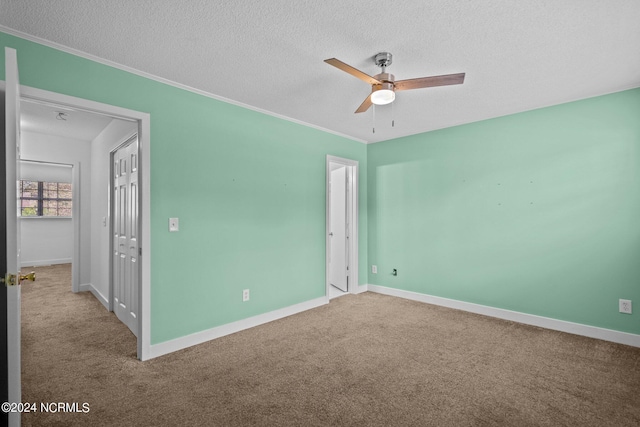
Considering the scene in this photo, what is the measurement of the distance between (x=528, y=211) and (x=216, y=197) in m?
3.54

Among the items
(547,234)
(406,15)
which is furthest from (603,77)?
(406,15)

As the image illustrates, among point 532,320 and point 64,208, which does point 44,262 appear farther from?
point 532,320

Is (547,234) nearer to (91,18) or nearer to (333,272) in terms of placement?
(333,272)

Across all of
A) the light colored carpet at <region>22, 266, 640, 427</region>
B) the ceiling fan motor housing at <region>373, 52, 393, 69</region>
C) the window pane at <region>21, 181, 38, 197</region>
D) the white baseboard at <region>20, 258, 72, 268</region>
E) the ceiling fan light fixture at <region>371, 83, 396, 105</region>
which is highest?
the ceiling fan motor housing at <region>373, 52, 393, 69</region>

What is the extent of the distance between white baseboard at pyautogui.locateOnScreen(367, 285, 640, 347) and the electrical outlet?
0.72ft

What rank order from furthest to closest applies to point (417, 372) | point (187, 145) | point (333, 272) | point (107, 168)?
point (333, 272) < point (107, 168) < point (187, 145) < point (417, 372)

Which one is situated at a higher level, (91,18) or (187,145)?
(91,18)

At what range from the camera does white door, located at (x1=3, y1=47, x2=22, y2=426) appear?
4.83ft

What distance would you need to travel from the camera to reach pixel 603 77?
2791 millimetres

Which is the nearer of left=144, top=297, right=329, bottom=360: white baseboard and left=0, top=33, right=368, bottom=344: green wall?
left=0, top=33, right=368, bottom=344: green wall

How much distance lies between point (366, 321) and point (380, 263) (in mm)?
1517

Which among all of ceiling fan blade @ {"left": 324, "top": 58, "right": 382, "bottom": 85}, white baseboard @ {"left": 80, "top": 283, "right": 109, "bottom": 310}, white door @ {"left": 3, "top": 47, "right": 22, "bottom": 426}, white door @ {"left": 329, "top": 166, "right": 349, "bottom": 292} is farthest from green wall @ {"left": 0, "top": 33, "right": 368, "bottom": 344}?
white baseboard @ {"left": 80, "top": 283, "right": 109, "bottom": 310}

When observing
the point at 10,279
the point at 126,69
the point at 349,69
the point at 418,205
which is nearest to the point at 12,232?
the point at 10,279

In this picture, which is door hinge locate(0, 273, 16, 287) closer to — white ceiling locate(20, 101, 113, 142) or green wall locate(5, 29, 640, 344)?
green wall locate(5, 29, 640, 344)
